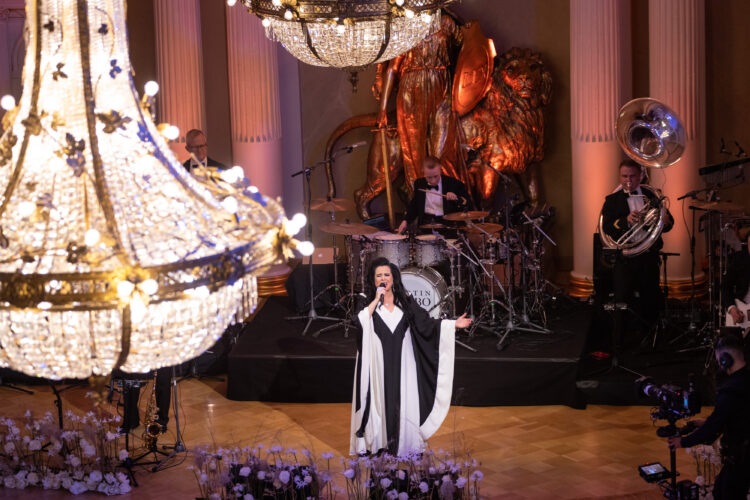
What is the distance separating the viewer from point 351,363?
980 cm

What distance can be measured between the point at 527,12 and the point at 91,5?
10.8m

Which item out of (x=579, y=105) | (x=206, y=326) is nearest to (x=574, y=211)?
(x=579, y=105)

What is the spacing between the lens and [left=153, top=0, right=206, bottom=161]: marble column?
1227cm

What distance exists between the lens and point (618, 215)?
1018cm

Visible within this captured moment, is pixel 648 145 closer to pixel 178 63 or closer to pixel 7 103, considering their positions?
pixel 178 63

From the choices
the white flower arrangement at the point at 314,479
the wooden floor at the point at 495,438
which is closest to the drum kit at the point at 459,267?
the wooden floor at the point at 495,438

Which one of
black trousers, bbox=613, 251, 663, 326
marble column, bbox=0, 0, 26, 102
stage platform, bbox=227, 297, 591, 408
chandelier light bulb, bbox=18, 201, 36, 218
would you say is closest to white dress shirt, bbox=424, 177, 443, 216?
stage platform, bbox=227, 297, 591, 408

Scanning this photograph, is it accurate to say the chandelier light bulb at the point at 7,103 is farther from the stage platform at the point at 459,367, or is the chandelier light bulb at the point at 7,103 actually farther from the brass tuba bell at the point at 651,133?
the brass tuba bell at the point at 651,133

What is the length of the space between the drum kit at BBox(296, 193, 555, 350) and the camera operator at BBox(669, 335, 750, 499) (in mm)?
3502

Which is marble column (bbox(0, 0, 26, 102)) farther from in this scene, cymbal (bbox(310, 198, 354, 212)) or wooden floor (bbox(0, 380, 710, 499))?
cymbal (bbox(310, 198, 354, 212))

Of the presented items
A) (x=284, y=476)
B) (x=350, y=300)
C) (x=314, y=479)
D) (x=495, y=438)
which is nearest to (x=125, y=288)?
(x=284, y=476)

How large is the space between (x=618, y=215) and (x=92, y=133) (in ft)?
27.3

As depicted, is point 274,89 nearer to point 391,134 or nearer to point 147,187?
point 391,134

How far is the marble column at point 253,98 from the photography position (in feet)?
40.7
